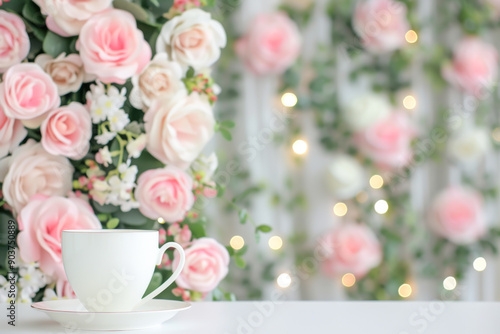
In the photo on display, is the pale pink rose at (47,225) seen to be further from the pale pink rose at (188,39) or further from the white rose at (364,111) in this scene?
the white rose at (364,111)

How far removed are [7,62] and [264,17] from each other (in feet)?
3.09

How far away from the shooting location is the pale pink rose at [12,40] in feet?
2.90

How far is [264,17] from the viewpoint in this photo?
5.62 feet

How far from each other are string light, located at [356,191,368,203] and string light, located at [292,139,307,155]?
0.65 feet

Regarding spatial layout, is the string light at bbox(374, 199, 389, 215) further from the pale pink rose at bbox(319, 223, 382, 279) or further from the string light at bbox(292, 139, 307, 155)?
the string light at bbox(292, 139, 307, 155)

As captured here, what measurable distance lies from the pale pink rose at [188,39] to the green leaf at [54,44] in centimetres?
13

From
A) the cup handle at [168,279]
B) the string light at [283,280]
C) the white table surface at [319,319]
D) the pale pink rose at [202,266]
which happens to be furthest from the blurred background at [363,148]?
the cup handle at [168,279]

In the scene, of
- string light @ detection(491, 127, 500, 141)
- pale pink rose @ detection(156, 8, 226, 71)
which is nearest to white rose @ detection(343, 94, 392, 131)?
string light @ detection(491, 127, 500, 141)

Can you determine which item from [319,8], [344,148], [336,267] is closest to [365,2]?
[319,8]

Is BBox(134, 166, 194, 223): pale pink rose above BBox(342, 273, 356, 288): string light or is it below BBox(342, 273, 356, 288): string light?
above

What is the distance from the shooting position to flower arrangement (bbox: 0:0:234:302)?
0.86 metres

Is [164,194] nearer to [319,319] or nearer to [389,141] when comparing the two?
[319,319]

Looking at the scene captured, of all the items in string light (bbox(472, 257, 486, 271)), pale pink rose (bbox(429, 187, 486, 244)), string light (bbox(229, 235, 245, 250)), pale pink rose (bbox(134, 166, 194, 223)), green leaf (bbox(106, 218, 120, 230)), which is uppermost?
pale pink rose (bbox(134, 166, 194, 223))

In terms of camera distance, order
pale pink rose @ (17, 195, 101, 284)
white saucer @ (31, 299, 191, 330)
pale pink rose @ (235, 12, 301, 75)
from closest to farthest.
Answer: white saucer @ (31, 299, 191, 330)
pale pink rose @ (17, 195, 101, 284)
pale pink rose @ (235, 12, 301, 75)
